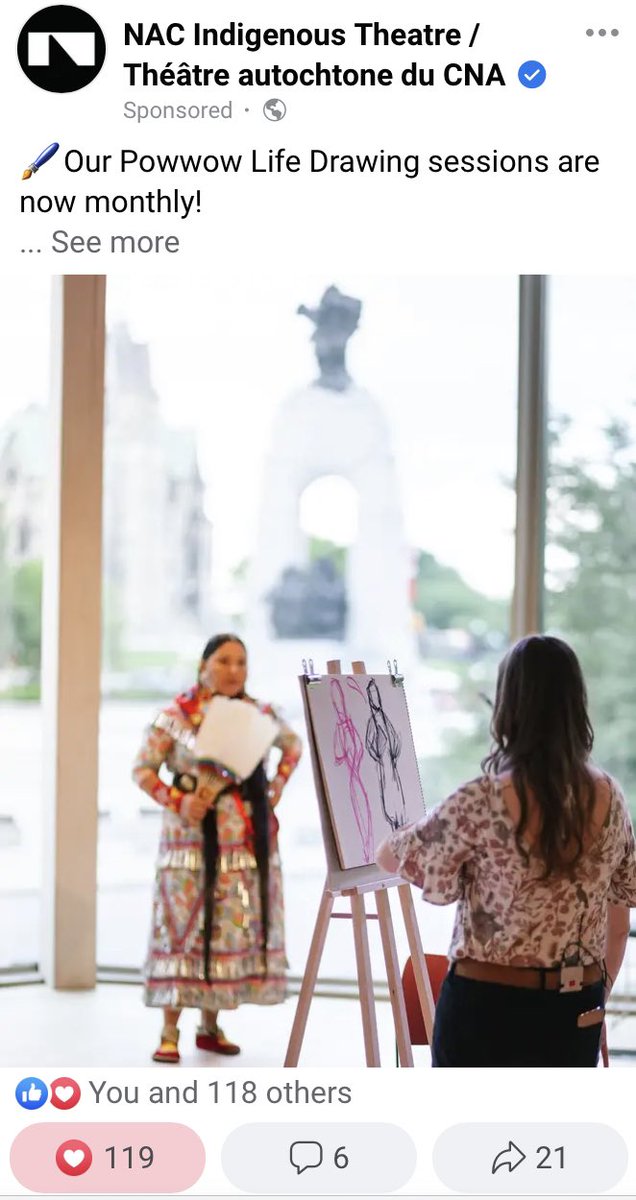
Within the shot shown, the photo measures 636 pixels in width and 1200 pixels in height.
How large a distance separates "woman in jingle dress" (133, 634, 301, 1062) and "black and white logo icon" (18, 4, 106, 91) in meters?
1.63

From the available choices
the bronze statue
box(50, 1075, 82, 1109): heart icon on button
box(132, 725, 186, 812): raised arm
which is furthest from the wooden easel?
the bronze statue

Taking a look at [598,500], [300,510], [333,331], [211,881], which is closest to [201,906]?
[211,881]

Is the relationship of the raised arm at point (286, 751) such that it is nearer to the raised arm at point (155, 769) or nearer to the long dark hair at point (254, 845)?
the long dark hair at point (254, 845)

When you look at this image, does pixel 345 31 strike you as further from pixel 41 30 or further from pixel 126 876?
pixel 126 876

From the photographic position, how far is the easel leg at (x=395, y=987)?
2.56m

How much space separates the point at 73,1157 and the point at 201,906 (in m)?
1.62

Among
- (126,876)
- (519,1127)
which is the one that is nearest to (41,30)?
(519,1127)

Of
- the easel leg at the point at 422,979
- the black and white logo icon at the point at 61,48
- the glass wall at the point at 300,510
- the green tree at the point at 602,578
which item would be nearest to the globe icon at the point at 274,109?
the black and white logo icon at the point at 61,48

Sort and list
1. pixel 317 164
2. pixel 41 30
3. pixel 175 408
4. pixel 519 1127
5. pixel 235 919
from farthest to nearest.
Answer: pixel 175 408 < pixel 235 919 < pixel 317 164 < pixel 41 30 < pixel 519 1127

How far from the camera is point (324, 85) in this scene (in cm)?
236

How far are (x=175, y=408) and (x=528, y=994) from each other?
2937 millimetres

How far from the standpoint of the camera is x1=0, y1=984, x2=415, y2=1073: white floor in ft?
11.6

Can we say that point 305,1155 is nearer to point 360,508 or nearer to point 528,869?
point 528,869

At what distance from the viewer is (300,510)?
14.8 ft
